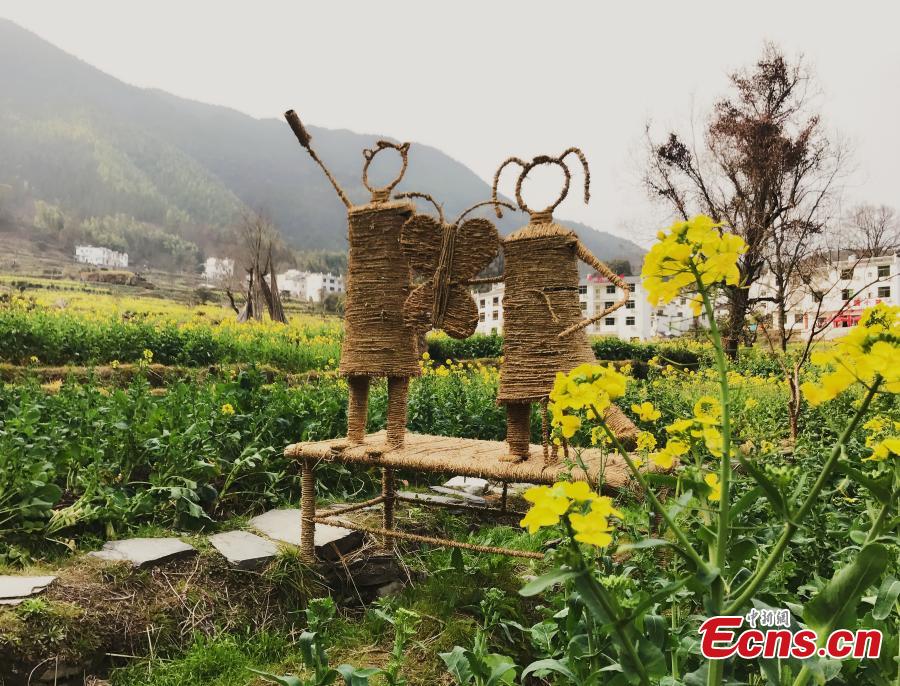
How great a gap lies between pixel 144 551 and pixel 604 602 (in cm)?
243

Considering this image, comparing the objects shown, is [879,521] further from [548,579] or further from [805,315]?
[805,315]

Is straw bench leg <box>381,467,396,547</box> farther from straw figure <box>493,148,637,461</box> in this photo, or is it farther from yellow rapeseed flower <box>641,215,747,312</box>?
yellow rapeseed flower <box>641,215,747,312</box>

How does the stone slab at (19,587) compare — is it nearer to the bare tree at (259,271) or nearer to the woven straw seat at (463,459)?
the woven straw seat at (463,459)

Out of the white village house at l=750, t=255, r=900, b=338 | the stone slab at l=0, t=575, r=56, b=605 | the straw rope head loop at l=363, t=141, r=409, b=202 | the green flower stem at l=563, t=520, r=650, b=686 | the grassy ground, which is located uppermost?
the straw rope head loop at l=363, t=141, r=409, b=202

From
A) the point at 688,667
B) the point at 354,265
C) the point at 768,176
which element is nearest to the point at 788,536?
the point at 688,667

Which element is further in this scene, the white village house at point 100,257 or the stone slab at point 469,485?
the white village house at point 100,257

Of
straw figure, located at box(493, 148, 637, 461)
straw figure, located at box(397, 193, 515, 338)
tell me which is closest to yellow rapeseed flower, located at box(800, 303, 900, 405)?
straw figure, located at box(493, 148, 637, 461)

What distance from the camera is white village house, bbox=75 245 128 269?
1980cm

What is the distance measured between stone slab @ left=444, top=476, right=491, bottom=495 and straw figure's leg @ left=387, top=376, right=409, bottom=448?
157 cm

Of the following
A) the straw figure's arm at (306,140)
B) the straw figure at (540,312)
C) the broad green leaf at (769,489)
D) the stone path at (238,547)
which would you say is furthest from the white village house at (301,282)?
the broad green leaf at (769,489)

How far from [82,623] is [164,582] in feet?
1.17

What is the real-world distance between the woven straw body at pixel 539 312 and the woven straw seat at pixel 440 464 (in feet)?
0.87

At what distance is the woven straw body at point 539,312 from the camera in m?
2.26
